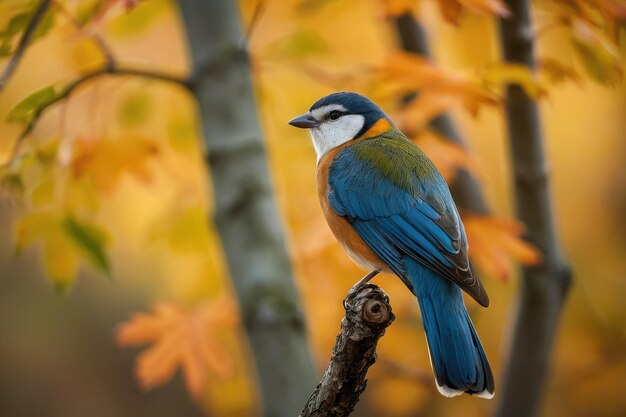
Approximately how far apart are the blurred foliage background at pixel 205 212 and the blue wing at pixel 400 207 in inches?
13.6

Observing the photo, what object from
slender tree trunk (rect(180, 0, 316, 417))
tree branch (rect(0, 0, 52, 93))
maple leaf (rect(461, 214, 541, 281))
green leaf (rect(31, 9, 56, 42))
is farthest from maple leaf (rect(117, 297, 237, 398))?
tree branch (rect(0, 0, 52, 93))

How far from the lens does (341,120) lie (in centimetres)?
312

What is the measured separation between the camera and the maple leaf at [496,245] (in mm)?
2943

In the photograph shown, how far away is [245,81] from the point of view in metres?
3.30

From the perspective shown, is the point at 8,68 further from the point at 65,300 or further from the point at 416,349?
the point at 65,300

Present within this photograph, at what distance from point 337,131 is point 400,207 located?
0.59 metres

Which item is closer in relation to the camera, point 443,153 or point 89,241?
point 89,241

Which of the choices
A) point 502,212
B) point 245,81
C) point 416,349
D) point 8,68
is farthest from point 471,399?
point 8,68

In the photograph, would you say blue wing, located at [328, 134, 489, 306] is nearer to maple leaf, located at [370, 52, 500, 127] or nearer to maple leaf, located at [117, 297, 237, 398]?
maple leaf, located at [370, 52, 500, 127]

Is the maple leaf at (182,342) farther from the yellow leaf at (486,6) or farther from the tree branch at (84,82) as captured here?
the yellow leaf at (486,6)

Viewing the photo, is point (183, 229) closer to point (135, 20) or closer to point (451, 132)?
point (135, 20)

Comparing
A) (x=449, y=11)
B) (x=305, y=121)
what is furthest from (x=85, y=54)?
(x=449, y=11)

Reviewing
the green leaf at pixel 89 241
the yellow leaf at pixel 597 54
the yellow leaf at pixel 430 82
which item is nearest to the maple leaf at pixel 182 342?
the green leaf at pixel 89 241

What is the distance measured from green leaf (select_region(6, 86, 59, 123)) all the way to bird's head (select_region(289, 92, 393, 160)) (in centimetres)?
89
